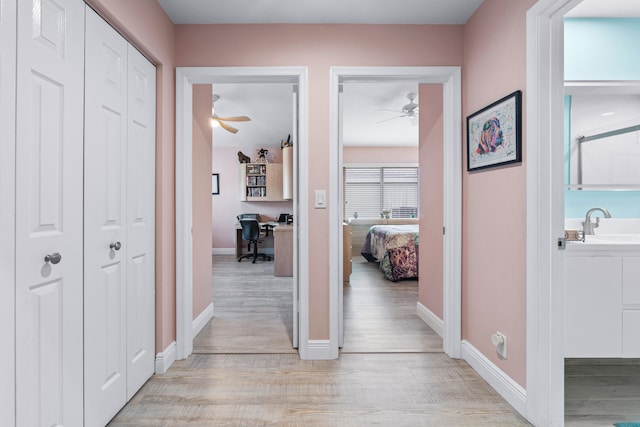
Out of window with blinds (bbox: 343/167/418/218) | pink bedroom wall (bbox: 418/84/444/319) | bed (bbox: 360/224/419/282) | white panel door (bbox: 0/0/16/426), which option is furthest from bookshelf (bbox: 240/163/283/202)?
white panel door (bbox: 0/0/16/426)

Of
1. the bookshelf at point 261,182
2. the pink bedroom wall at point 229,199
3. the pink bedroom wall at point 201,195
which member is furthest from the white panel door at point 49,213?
the pink bedroom wall at point 229,199

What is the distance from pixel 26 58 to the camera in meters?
1.15

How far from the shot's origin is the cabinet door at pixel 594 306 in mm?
1815

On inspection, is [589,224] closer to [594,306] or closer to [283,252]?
[594,306]

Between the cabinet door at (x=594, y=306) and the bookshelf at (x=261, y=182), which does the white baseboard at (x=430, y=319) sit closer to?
the cabinet door at (x=594, y=306)

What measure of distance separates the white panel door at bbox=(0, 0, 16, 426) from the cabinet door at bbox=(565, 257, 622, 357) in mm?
2415

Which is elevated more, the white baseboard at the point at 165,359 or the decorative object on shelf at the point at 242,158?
the decorative object on shelf at the point at 242,158

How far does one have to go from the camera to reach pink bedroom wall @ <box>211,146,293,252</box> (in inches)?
291

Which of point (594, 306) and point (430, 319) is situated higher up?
point (594, 306)

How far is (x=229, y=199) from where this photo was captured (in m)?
7.41

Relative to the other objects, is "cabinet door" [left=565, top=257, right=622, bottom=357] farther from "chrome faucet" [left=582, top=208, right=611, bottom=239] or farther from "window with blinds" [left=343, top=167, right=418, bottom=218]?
"window with blinds" [left=343, top=167, right=418, bottom=218]

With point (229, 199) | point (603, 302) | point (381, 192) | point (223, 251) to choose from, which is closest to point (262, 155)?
point (229, 199)

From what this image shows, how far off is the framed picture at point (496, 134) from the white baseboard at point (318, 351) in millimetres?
1553

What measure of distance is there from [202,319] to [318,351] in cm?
118
